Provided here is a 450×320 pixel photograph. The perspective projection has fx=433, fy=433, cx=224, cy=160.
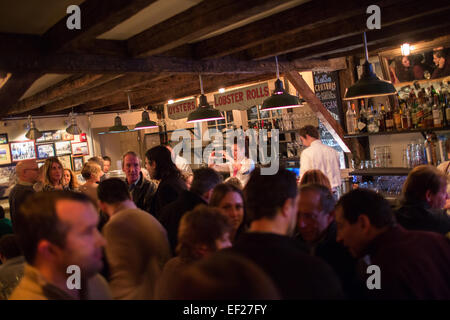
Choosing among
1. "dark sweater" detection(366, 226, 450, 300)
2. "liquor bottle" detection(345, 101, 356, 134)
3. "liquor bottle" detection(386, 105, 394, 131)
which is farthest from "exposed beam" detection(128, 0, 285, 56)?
"liquor bottle" detection(345, 101, 356, 134)

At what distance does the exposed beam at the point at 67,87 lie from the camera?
18.6 ft

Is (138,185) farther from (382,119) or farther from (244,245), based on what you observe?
(382,119)

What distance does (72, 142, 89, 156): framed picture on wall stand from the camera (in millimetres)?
10750

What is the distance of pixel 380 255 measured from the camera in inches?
69.4

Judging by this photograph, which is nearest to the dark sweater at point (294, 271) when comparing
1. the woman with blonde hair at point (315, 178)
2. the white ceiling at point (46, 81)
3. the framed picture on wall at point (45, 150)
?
the woman with blonde hair at point (315, 178)

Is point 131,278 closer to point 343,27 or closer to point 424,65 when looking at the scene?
point 343,27

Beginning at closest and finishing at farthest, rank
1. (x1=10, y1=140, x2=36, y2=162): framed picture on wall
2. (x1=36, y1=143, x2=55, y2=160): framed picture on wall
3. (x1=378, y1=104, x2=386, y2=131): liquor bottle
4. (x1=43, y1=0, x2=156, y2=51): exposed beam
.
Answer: (x1=43, y1=0, x2=156, y2=51): exposed beam
(x1=378, y1=104, x2=386, y2=131): liquor bottle
(x1=10, y1=140, x2=36, y2=162): framed picture on wall
(x1=36, y1=143, x2=55, y2=160): framed picture on wall

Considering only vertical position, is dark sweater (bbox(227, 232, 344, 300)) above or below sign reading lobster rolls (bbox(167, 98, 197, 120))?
below

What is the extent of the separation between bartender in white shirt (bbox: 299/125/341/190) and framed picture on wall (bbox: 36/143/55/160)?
711 centimetres

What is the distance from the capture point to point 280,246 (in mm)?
1494

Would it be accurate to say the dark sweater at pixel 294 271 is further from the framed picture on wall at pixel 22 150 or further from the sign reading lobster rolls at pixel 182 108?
the framed picture on wall at pixel 22 150

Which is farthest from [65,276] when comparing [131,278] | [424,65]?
[424,65]

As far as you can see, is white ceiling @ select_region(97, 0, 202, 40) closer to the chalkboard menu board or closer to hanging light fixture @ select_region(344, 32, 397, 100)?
hanging light fixture @ select_region(344, 32, 397, 100)
